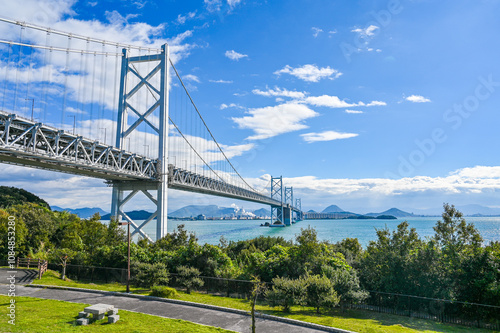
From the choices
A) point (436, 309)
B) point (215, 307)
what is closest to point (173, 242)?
point (215, 307)

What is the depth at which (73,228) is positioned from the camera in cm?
2609

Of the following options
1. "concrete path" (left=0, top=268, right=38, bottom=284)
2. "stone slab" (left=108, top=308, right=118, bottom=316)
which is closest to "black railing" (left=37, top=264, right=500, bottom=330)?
"concrete path" (left=0, top=268, right=38, bottom=284)

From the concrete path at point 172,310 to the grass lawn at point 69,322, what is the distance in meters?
0.68

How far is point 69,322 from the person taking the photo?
11297 mm

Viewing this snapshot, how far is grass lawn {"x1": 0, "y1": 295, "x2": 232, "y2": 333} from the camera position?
1057cm

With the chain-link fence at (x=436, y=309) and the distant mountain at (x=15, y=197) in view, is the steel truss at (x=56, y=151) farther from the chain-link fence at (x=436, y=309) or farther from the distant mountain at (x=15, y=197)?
the distant mountain at (x=15, y=197)

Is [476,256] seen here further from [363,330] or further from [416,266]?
[363,330]

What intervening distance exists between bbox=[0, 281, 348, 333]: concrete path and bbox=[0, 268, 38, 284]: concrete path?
1191 millimetres

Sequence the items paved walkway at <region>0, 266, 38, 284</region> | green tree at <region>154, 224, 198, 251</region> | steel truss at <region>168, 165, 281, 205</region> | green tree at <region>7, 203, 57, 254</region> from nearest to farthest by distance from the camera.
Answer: paved walkway at <region>0, 266, 38, 284</region> < green tree at <region>154, 224, 198, 251</region> < green tree at <region>7, 203, 57, 254</region> < steel truss at <region>168, 165, 281, 205</region>

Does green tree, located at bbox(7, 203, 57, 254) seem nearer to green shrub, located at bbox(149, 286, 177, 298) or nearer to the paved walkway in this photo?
the paved walkway

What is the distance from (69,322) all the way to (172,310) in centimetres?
379

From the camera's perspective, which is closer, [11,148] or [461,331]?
[461,331]

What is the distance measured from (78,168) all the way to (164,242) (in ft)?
27.0

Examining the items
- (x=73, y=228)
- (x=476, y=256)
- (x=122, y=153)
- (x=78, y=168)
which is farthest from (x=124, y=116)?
(x=476, y=256)
